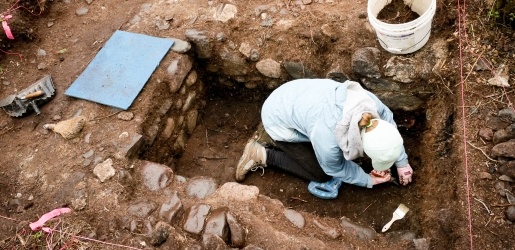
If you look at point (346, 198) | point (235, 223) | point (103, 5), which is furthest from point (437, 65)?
point (103, 5)

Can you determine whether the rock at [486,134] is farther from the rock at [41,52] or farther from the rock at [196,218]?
the rock at [41,52]

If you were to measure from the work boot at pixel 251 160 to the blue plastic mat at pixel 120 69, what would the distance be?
1.07m

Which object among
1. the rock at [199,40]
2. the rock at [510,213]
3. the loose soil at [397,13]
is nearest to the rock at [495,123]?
the rock at [510,213]

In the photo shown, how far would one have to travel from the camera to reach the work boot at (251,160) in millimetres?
3979

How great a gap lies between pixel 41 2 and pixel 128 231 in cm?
277

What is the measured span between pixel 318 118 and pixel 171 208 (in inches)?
47.7

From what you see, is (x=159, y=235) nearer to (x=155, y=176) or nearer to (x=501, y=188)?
(x=155, y=176)

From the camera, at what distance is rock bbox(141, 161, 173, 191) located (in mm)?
3414

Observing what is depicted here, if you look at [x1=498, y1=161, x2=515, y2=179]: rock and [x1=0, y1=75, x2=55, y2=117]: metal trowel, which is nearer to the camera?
[x1=498, y1=161, x2=515, y2=179]: rock

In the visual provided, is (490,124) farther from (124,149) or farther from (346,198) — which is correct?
(124,149)

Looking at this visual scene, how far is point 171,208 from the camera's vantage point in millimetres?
3215

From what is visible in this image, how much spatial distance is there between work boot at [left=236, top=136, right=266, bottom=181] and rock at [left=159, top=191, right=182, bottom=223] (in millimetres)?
847

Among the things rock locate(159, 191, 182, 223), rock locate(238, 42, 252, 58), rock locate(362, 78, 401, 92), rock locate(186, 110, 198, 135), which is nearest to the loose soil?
rock locate(362, 78, 401, 92)

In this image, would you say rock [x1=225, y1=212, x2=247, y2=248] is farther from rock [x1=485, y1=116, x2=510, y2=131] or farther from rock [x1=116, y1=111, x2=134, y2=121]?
rock [x1=485, y1=116, x2=510, y2=131]
